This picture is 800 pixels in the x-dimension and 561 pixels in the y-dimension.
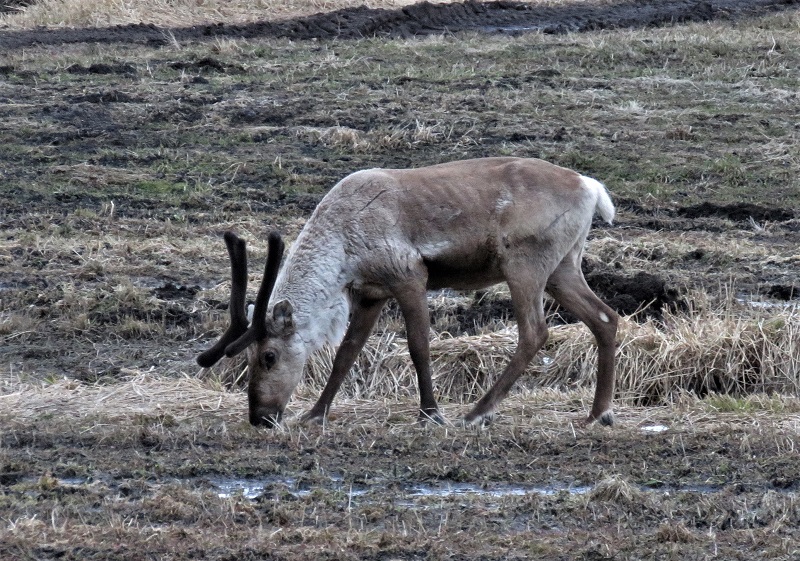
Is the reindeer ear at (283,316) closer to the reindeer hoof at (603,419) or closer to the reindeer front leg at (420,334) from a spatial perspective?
the reindeer front leg at (420,334)

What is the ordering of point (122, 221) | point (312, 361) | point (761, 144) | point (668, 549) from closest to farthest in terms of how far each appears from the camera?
1. point (668, 549)
2. point (312, 361)
3. point (122, 221)
4. point (761, 144)

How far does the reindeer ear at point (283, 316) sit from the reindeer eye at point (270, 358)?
0.15 metres

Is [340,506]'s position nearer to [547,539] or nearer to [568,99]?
[547,539]

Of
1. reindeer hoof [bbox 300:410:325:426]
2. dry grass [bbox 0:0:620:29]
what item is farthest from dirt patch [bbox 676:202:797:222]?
dry grass [bbox 0:0:620:29]

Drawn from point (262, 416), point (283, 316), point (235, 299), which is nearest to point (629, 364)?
point (283, 316)

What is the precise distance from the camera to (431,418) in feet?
27.6

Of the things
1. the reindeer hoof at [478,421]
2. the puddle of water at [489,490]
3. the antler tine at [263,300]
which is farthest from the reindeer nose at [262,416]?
the puddle of water at [489,490]

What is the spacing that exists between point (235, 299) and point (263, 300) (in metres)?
0.20

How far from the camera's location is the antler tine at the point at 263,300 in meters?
8.05

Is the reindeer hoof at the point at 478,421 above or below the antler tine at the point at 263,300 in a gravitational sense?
below

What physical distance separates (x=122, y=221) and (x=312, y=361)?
4.52 meters

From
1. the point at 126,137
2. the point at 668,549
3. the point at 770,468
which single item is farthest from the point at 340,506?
the point at 126,137

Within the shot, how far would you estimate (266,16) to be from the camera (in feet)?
91.5

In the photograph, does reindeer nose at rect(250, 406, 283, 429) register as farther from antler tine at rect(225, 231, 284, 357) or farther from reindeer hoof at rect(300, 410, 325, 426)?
antler tine at rect(225, 231, 284, 357)
